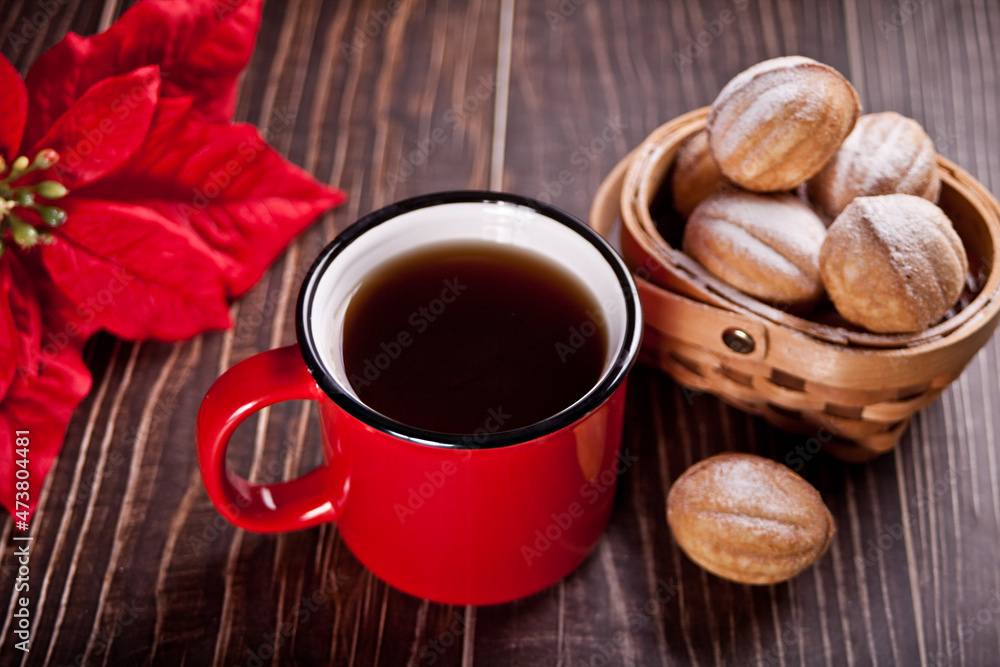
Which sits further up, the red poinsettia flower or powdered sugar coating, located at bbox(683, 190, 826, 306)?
the red poinsettia flower

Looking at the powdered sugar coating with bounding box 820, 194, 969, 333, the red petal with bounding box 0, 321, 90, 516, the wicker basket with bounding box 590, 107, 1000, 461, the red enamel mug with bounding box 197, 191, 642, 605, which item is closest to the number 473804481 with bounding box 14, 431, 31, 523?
the red petal with bounding box 0, 321, 90, 516

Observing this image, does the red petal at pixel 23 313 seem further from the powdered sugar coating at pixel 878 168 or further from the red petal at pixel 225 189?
the powdered sugar coating at pixel 878 168

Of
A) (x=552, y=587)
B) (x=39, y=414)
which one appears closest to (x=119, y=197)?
(x=39, y=414)

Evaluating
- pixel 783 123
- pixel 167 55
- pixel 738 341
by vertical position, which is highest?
pixel 167 55

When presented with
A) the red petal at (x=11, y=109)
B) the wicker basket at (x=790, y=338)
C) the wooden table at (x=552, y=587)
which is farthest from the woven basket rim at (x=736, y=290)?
the red petal at (x=11, y=109)

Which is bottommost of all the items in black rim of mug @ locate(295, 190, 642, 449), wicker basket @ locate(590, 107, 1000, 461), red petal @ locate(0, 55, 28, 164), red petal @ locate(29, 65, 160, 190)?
wicker basket @ locate(590, 107, 1000, 461)

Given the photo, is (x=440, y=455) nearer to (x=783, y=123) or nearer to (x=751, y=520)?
(x=751, y=520)

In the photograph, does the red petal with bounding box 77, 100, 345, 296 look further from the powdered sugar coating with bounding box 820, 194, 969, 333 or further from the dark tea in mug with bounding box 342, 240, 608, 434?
the powdered sugar coating with bounding box 820, 194, 969, 333
